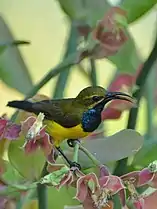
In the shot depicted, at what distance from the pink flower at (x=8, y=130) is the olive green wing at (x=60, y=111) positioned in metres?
0.04

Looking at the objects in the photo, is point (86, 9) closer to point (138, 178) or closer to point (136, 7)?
point (136, 7)

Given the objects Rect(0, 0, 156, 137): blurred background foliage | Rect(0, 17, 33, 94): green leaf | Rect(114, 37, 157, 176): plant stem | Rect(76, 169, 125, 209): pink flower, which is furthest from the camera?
Rect(0, 0, 156, 137): blurred background foliage

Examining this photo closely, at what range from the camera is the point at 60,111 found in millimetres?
461

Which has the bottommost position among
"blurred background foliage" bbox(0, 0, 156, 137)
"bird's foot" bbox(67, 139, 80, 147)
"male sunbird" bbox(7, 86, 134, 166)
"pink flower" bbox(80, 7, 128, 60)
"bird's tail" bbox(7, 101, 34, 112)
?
"blurred background foliage" bbox(0, 0, 156, 137)

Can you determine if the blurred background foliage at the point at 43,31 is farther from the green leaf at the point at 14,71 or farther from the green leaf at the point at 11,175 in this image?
the green leaf at the point at 11,175

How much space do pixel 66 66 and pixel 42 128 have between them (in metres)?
0.14

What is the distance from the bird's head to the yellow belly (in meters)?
0.02

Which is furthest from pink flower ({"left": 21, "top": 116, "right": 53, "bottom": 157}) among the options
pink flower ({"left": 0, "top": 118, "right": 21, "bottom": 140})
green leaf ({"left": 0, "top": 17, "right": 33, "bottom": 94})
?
green leaf ({"left": 0, "top": 17, "right": 33, "bottom": 94})

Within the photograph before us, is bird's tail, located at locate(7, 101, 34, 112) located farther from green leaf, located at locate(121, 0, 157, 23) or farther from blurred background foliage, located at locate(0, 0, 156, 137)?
blurred background foliage, located at locate(0, 0, 156, 137)

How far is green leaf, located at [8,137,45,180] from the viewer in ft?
1.40

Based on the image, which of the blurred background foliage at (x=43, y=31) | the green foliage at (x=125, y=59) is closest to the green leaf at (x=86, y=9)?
the green foliage at (x=125, y=59)

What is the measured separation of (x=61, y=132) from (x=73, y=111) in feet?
0.06

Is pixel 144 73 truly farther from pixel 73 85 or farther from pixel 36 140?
pixel 73 85

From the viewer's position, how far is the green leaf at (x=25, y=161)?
0.43 m
